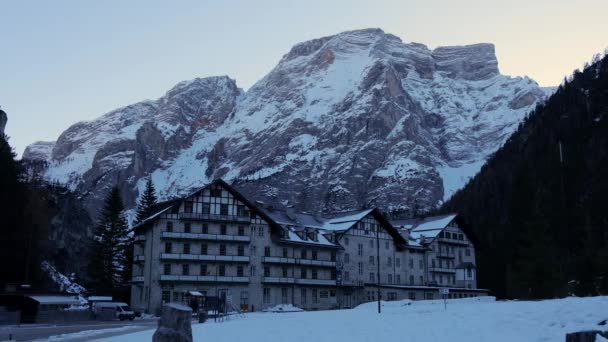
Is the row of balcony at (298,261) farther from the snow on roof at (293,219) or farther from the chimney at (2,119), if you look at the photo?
the chimney at (2,119)

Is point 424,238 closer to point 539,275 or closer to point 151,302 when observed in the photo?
point 539,275

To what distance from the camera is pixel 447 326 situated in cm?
3722

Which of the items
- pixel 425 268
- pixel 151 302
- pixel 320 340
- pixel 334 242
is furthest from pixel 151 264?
pixel 320 340

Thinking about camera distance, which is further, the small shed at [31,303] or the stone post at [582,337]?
the small shed at [31,303]

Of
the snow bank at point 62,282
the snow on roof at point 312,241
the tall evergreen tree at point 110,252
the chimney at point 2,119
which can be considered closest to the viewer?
the snow on roof at point 312,241

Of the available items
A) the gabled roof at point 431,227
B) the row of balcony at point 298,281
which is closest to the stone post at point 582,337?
the row of balcony at point 298,281

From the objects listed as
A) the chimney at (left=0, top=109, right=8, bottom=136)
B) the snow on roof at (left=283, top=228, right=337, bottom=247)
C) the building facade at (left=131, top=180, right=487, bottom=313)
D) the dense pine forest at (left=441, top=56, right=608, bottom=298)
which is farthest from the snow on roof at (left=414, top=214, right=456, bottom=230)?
the chimney at (left=0, top=109, right=8, bottom=136)

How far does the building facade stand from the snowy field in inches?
1806

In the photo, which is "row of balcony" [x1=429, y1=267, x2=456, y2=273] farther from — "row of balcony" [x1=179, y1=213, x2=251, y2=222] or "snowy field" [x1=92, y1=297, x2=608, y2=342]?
"snowy field" [x1=92, y1=297, x2=608, y2=342]

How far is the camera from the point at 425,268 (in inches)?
4759

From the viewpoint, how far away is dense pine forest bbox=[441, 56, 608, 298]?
402 ft

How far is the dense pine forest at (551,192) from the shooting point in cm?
12244

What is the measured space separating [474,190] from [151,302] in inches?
4647

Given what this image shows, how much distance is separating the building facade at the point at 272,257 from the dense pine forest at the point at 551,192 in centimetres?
1732
